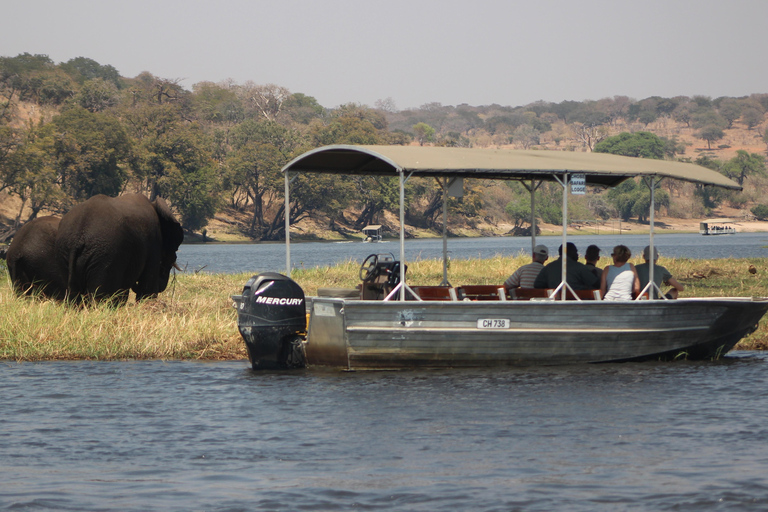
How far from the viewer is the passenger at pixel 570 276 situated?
46.5 feet

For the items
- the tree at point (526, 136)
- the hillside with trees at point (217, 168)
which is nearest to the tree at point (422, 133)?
the hillside with trees at point (217, 168)

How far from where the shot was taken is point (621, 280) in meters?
13.9

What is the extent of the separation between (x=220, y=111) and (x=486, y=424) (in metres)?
107

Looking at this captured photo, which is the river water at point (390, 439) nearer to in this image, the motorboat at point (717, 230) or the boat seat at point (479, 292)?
the boat seat at point (479, 292)

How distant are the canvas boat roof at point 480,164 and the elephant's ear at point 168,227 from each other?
14.9 feet

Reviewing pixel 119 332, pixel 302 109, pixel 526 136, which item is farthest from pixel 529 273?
pixel 526 136

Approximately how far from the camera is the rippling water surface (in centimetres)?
816

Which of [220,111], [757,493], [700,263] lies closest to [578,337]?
[757,493]

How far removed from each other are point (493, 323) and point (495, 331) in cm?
12

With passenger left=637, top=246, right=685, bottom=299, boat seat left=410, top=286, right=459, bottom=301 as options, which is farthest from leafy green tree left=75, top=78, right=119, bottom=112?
passenger left=637, top=246, right=685, bottom=299

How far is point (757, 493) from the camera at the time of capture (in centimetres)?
802

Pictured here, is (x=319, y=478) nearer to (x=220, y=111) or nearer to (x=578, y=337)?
(x=578, y=337)

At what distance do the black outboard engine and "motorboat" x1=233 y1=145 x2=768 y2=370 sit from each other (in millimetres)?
15

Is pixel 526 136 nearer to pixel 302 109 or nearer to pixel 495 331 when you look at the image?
pixel 302 109
